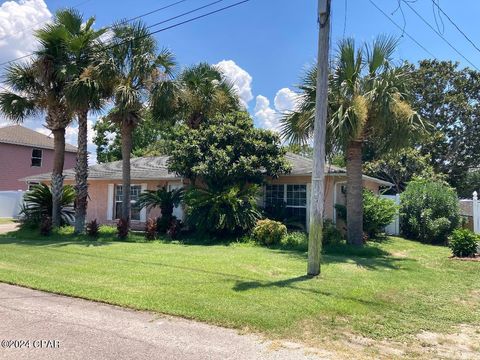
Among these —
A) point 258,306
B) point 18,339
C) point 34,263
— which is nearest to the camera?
point 18,339

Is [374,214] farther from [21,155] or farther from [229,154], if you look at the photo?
[21,155]

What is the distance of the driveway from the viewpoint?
4.59 m

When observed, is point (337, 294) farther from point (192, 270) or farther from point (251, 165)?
point (251, 165)

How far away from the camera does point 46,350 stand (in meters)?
4.62

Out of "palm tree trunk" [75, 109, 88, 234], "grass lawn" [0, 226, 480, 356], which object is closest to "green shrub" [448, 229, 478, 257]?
"grass lawn" [0, 226, 480, 356]

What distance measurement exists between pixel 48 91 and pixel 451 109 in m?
27.7

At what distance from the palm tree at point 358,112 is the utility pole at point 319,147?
3.58m

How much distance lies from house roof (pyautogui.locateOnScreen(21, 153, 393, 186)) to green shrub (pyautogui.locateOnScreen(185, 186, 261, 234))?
233 centimetres

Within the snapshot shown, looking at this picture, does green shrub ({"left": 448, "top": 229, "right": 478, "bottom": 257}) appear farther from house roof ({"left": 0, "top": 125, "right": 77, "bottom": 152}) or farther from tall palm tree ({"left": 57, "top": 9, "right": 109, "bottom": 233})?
house roof ({"left": 0, "top": 125, "right": 77, "bottom": 152})

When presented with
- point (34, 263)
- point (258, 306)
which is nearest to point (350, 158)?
point (258, 306)

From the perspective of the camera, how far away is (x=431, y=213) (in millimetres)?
17016

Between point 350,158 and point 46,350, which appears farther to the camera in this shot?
point 350,158

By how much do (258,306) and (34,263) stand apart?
6251 mm

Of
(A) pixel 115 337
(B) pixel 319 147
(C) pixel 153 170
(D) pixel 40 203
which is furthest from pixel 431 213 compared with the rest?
(D) pixel 40 203
